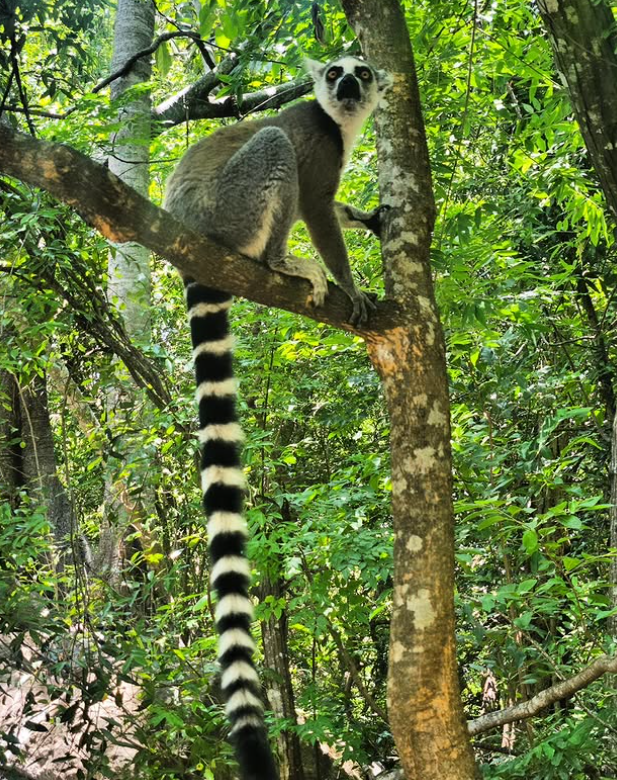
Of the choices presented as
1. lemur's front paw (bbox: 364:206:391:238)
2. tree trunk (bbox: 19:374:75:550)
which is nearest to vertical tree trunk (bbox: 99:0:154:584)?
tree trunk (bbox: 19:374:75:550)

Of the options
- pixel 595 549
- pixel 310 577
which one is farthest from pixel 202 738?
pixel 595 549

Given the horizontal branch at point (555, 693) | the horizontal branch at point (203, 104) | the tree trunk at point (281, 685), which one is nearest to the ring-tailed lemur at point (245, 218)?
the horizontal branch at point (555, 693)

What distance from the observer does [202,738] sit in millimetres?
3680

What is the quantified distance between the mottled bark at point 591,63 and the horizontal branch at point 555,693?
1856 mm

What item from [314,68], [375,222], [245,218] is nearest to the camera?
[375,222]

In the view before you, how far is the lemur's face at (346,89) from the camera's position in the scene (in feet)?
13.0

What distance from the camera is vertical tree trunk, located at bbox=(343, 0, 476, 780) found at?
2.54 metres

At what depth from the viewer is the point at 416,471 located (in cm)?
266

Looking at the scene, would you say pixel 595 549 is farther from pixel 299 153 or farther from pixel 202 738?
pixel 299 153

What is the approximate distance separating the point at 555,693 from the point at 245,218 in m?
2.63

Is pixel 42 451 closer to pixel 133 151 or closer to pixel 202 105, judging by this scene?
pixel 133 151

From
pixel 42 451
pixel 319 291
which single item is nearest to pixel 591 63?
pixel 319 291

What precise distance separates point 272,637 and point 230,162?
10.8 ft

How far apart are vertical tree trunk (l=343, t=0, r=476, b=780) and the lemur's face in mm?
875
